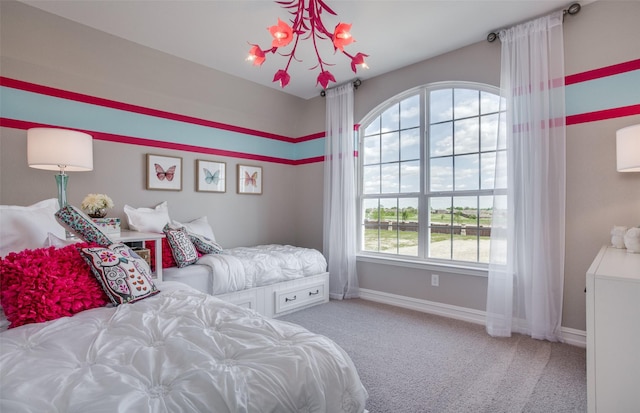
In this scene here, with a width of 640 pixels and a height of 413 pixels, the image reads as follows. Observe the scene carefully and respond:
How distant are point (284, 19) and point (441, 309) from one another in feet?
10.1

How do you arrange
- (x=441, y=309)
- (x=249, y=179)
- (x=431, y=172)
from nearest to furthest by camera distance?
(x=441, y=309) → (x=431, y=172) → (x=249, y=179)

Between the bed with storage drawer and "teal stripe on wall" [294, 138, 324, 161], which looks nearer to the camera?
the bed with storage drawer

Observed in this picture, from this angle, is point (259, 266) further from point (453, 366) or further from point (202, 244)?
point (453, 366)

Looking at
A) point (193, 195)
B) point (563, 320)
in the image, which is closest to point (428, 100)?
point (563, 320)

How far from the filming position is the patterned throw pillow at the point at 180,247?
2.72 meters

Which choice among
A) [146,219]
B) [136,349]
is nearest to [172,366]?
[136,349]

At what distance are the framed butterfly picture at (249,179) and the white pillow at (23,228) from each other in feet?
6.96

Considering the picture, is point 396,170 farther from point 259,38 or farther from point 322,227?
point 259,38

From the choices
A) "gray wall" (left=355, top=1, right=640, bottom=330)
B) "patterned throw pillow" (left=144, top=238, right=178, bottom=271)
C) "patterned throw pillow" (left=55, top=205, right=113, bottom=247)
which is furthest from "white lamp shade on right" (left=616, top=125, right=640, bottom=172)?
"patterned throw pillow" (left=144, top=238, right=178, bottom=271)

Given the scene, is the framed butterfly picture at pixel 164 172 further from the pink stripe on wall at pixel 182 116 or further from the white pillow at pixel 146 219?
the white pillow at pixel 146 219

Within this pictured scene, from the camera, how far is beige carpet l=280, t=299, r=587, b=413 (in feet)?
5.72

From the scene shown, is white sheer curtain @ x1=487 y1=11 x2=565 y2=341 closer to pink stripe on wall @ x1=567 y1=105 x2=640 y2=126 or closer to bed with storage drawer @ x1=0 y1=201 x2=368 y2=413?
pink stripe on wall @ x1=567 y1=105 x2=640 y2=126

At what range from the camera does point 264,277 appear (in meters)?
3.04

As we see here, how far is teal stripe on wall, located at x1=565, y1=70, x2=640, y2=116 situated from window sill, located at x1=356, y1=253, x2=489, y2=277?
1519 mm
